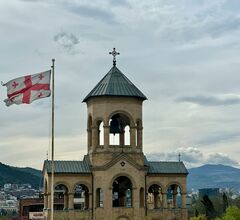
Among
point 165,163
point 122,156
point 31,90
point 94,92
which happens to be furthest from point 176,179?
point 31,90

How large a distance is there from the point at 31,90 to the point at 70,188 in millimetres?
28292

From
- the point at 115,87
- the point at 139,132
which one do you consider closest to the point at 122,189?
the point at 139,132

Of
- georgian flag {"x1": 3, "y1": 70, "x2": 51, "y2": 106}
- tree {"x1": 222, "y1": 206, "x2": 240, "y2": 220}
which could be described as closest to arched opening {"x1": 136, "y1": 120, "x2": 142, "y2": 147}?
tree {"x1": 222, "y1": 206, "x2": 240, "y2": 220}

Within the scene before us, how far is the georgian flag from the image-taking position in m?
40.9

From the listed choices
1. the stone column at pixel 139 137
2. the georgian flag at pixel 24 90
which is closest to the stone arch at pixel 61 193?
the stone column at pixel 139 137

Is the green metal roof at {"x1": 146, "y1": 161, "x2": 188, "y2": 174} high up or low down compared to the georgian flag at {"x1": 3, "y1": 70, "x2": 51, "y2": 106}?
down

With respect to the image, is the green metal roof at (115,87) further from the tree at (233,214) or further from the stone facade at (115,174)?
the tree at (233,214)

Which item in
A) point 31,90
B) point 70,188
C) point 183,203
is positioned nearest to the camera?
point 31,90

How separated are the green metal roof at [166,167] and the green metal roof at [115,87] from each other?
7.33 metres

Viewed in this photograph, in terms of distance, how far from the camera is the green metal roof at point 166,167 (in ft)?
235

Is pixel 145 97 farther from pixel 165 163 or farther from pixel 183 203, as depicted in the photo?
pixel 183 203

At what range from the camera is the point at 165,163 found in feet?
239

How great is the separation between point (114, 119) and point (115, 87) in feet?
11.5

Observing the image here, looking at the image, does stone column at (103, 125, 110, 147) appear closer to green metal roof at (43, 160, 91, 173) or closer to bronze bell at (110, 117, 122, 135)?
bronze bell at (110, 117, 122, 135)
